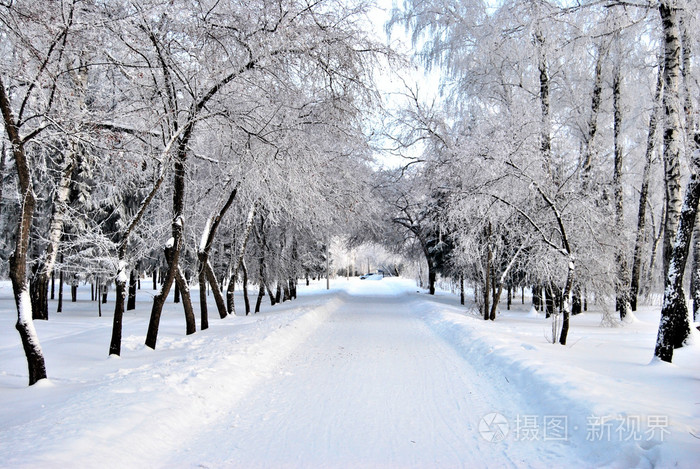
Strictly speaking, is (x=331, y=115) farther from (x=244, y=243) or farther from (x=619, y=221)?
(x=619, y=221)

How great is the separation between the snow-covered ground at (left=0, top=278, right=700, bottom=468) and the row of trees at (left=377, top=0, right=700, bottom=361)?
2.60 m

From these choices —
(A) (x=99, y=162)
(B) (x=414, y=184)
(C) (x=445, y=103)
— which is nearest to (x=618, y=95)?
(C) (x=445, y=103)

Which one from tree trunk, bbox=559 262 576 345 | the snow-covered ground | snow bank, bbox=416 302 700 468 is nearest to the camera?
snow bank, bbox=416 302 700 468

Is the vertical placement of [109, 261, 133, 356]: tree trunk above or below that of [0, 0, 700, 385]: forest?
below

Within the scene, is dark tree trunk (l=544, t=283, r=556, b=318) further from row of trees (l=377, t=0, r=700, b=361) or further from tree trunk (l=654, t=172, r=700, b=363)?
tree trunk (l=654, t=172, r=700, b=363)

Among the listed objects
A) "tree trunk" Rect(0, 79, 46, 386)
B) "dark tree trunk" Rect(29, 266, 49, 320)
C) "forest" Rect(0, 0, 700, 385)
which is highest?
"forest" Rect(0, 0, 700, 385)

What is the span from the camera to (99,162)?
24.7 ft

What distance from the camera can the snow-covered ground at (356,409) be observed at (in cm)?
356

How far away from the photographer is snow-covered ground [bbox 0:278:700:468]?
140 inches

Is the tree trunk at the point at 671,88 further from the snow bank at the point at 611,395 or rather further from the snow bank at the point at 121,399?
the snow bank at the point at 121,399

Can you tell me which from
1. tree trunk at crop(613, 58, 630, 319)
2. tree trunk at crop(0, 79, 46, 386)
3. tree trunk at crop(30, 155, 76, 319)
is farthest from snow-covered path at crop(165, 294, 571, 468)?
tree trunk at crop(30, 155, 76, 319)

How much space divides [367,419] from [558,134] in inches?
414

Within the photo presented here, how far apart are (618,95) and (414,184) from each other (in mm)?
9540

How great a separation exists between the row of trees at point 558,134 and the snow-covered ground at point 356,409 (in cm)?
260
